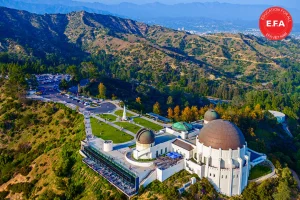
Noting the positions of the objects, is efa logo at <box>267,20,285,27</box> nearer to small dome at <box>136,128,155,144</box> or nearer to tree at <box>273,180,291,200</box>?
tree at <box>273,180,291,200</box>

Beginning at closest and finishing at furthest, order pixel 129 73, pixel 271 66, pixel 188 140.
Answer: pixel 188 140, pixel 129 73, pixel 271 66

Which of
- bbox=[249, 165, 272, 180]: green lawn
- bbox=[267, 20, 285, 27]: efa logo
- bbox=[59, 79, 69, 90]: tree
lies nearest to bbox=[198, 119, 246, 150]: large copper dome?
bbox=[249, 165, 272, 180]: green lawn

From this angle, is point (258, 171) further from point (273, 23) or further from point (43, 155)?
Answer: point (43, 155)

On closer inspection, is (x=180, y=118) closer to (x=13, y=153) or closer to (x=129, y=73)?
(x=13, y=153)

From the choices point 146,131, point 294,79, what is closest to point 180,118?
point 146,131

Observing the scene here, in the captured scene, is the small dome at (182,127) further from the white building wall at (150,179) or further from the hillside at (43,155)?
the hillside at (43,155)

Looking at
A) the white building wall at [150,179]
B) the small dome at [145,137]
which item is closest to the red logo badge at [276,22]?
the small dome at [145,137]
